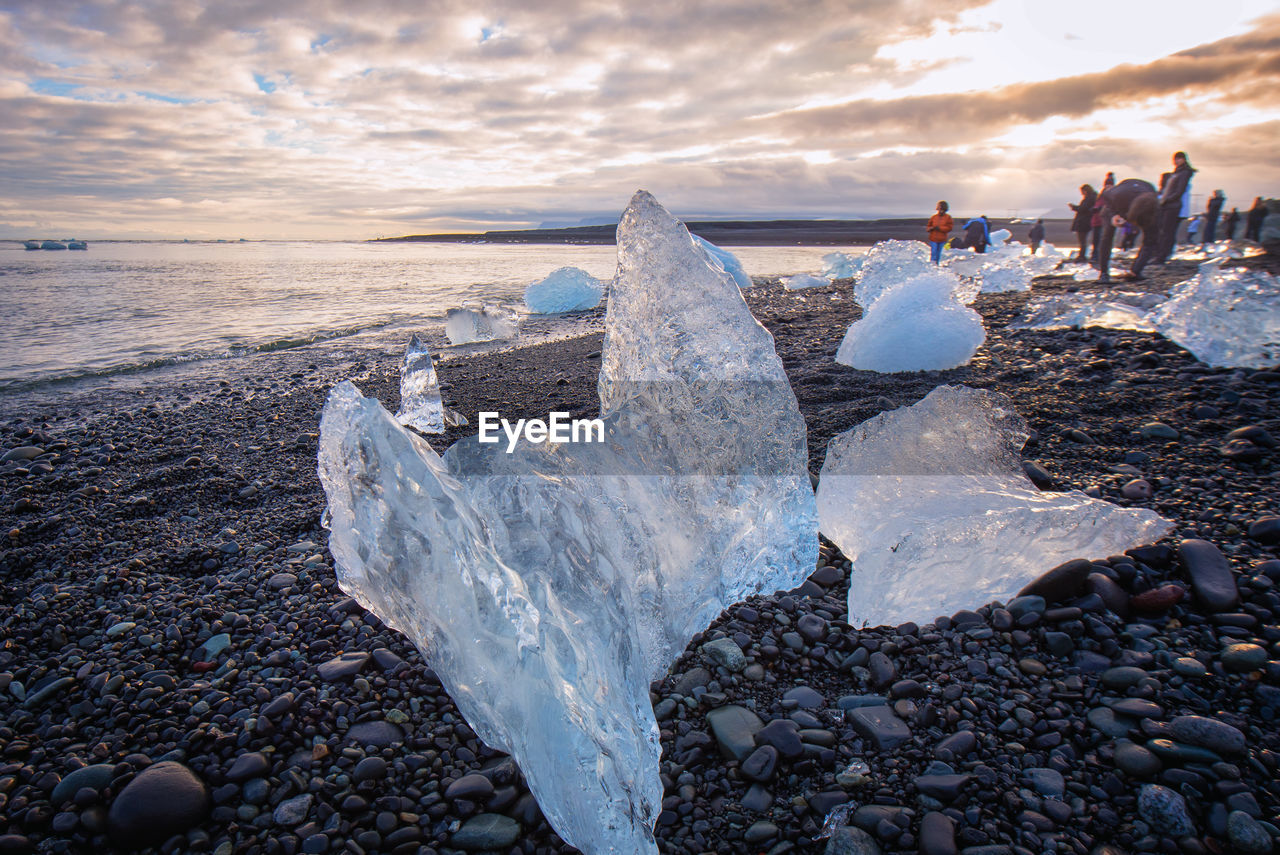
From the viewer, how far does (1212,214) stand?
20188 mm

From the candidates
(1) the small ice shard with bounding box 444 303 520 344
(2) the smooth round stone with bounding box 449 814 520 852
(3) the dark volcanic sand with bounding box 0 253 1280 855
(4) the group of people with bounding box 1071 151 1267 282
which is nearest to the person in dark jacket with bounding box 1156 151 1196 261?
(4) the group of people with bounding box 1071 151 1267 282

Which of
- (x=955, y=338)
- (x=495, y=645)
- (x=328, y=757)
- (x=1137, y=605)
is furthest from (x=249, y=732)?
(x=955, y=338)

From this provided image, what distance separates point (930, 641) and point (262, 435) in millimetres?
5226

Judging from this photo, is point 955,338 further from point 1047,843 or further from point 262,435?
point 262,435

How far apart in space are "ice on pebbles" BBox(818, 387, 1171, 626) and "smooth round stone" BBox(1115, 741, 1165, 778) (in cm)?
68

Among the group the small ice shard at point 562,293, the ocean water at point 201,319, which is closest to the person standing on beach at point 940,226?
the small ice shard at point 562,293

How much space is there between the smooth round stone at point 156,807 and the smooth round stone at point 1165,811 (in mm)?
2337

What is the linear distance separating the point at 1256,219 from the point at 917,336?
2069 centimetres

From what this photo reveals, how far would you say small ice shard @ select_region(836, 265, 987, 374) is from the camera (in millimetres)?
5234

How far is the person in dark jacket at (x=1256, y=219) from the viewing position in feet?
57.3

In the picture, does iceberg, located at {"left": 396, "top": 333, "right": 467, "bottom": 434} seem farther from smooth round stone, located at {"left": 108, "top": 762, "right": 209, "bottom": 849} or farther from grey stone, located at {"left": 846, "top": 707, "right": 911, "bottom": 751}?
grey stone, located at {"left": 846, "top": 707, "right": 911, "bottom": 751}

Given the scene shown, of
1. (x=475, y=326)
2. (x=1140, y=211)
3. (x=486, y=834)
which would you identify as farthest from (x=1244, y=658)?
(x=1140, y=211)

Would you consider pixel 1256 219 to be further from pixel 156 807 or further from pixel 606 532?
pixel 156 807

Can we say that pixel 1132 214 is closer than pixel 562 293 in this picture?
Yes
